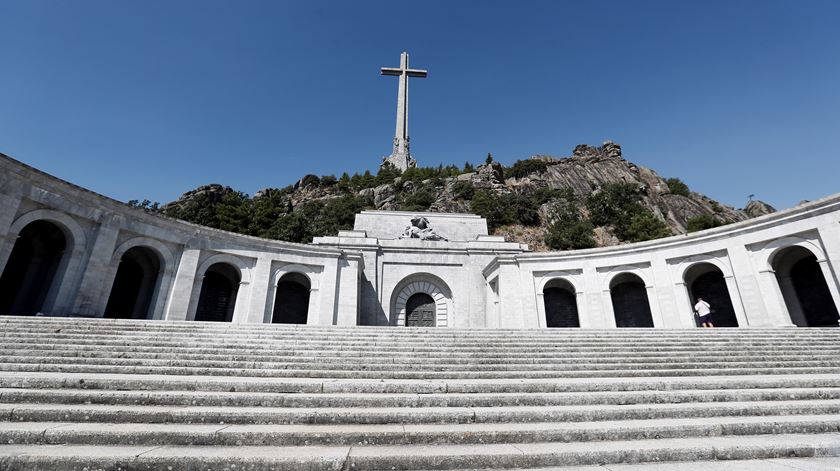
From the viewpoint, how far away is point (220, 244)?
1869cm

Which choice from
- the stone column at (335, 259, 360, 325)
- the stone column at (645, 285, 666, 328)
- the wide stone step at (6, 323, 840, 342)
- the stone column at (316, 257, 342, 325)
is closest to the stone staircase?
the wide stone step at (6, 323, 840, 342)

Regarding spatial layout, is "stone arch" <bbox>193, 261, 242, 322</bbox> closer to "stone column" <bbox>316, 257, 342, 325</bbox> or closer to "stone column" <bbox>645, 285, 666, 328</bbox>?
"stone column" <bbox>316, 257, 342, 325</bbox>

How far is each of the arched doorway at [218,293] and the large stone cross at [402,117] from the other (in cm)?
5477

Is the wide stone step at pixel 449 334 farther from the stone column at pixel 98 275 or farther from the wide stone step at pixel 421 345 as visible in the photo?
the stone column at pixel 98 275

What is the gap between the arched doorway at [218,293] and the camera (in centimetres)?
1950

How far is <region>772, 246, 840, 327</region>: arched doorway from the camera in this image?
15953mm

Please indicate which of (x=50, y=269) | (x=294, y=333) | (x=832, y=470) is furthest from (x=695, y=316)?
(x=50, y=269)

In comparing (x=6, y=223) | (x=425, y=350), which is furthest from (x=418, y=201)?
(x=425, y=350)

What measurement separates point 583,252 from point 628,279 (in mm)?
3091

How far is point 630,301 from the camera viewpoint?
2125 cm

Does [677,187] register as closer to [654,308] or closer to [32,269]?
[654,308]

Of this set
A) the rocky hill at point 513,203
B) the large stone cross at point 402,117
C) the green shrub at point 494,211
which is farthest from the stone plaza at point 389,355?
the large stone cross at point 402,117

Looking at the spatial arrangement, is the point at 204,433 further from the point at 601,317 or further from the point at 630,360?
the point at 601,317

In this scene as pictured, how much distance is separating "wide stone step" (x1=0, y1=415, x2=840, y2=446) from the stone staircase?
0.6 inches
